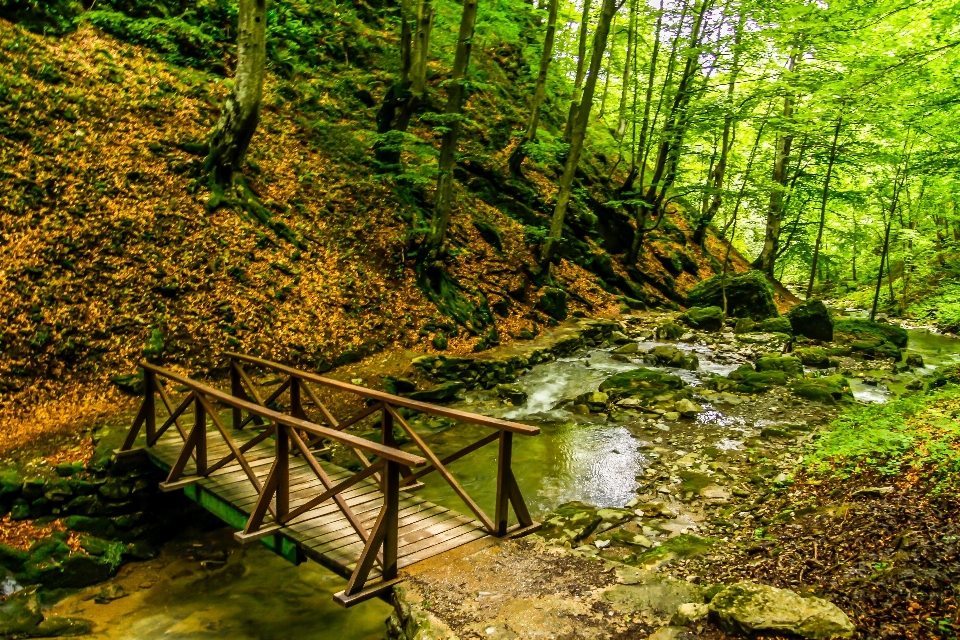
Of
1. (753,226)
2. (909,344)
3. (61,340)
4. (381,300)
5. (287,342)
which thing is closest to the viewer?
(61,340)

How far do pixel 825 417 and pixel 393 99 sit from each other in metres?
11.5

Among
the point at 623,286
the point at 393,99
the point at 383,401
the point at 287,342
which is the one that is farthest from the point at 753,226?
the point at 383,401

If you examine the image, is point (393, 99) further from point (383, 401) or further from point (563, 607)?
point (563, 607)

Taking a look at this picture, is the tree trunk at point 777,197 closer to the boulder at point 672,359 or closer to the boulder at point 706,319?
the boulder at point 706,319

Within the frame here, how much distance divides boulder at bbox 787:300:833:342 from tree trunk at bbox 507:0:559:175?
947cm

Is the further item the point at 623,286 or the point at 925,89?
the point at 623,286

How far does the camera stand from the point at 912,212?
19547 millimetres

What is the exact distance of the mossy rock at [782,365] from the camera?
11766 mm

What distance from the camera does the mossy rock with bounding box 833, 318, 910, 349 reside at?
15273mm

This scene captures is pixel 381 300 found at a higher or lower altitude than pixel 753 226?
lower

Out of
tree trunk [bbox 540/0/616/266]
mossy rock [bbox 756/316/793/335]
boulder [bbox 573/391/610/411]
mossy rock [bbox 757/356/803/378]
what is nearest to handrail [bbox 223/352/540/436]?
boulder [bbox 573/391/610/411]

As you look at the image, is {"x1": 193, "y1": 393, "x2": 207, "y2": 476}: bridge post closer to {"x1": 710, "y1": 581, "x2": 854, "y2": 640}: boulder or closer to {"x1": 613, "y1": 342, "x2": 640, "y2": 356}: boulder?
{"x1": 710, "y1": 581, "x2": 854, "y2": 640}: boulder

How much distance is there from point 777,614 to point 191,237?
9.87 metres

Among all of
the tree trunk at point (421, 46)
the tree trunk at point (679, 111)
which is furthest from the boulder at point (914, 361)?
the tree trunk at point (421, 46)
